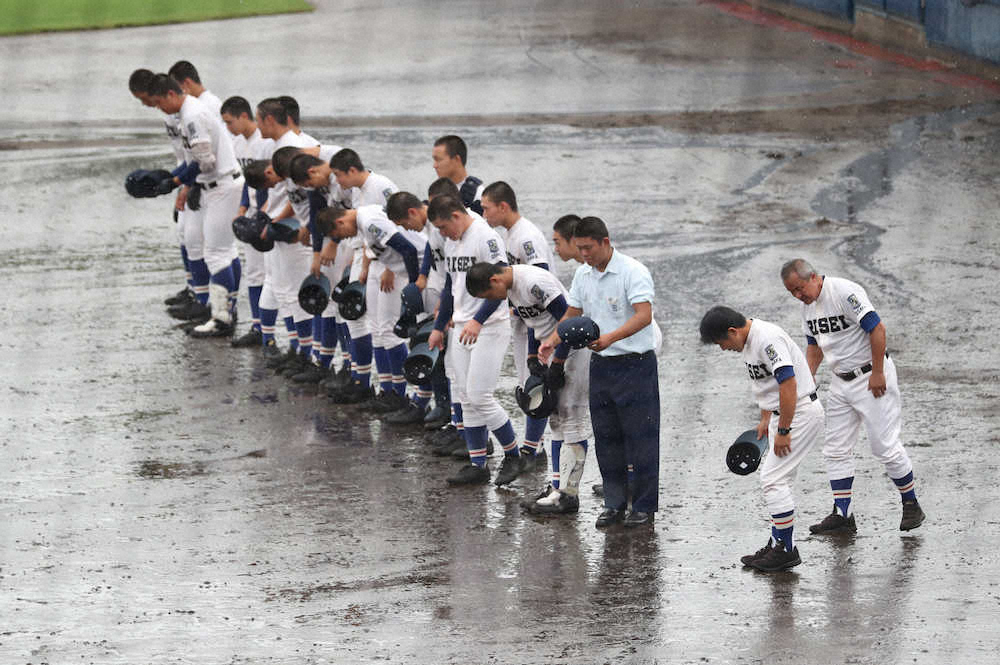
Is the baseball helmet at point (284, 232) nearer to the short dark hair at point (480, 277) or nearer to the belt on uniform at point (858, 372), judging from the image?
the short dark hair at point (480, 277)

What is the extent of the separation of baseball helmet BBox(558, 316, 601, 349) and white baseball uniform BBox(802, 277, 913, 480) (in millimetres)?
1217

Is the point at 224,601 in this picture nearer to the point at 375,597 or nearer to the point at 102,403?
the point at 375,597

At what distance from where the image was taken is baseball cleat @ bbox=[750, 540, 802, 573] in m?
7.68

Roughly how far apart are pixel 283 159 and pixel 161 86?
1902 millimetres

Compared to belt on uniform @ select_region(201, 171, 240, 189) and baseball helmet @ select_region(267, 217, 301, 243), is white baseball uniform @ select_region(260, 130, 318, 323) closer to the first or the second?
baseball helmet @ select_region(267, 217, 301, 243)

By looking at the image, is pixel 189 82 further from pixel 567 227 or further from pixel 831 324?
pixel 831 324

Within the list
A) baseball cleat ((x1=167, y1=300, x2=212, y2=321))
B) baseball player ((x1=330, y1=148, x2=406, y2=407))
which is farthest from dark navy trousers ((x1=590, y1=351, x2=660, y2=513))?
baseball cleat ((x1=167, y1=300, x2=212, y2=321))

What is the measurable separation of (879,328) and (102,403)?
18.9ft

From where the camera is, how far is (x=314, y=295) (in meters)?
11.1

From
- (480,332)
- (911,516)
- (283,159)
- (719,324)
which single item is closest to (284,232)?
(283,159)

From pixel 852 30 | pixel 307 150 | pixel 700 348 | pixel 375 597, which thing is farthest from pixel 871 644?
pixel 852 30

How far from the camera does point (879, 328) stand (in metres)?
8.06

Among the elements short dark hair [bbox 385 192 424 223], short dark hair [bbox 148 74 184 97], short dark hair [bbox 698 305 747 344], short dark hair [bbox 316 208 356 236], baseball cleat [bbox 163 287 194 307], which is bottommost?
baseball cleat [bbox 163 287 194 307]

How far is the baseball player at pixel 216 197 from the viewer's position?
41.2 ft
